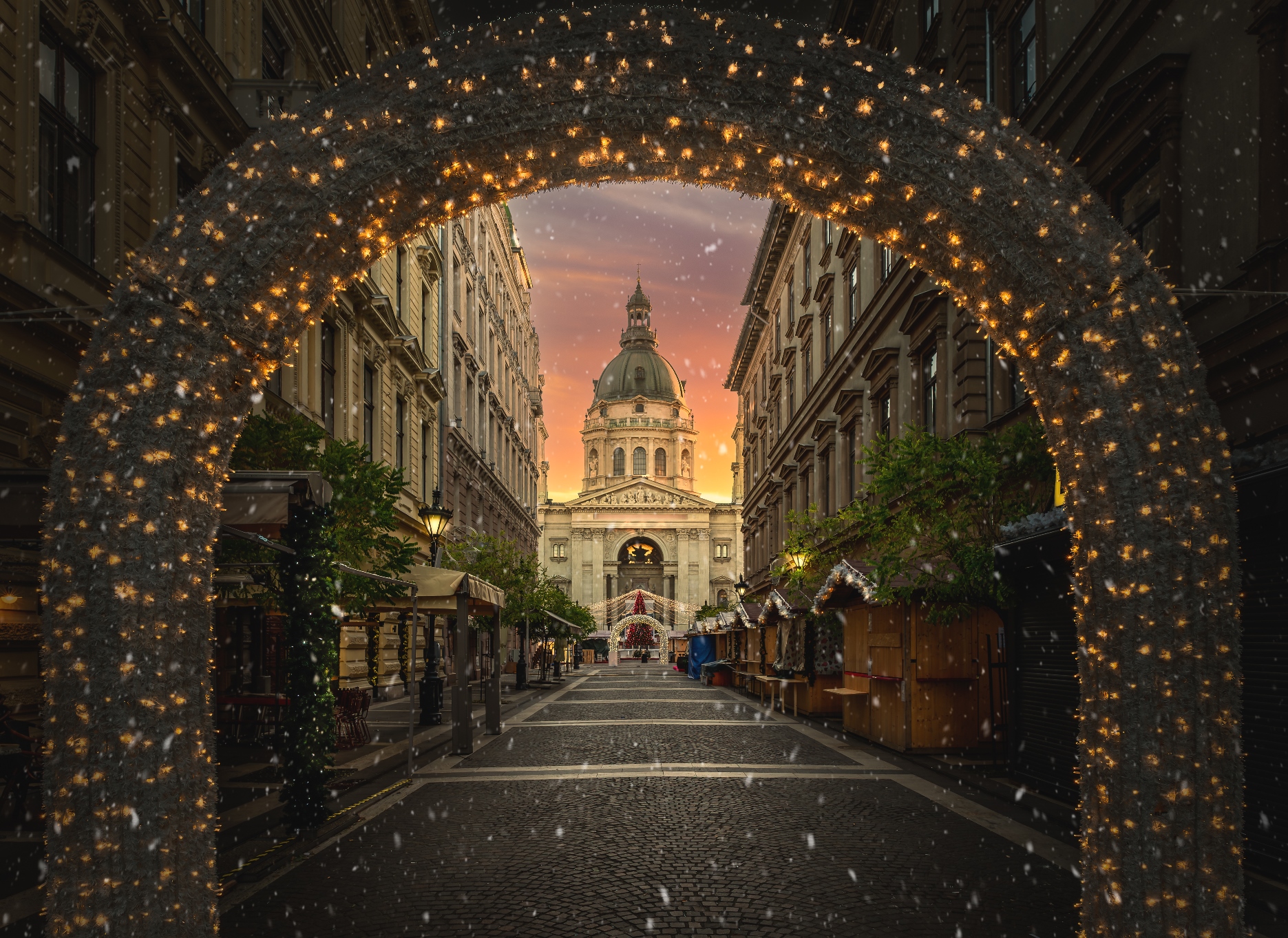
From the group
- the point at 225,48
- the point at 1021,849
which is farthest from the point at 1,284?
the point at 1021,849

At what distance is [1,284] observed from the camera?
409 inches

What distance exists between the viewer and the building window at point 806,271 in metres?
36.1

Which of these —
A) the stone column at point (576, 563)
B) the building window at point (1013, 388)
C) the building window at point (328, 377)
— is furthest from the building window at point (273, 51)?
the stone column at point (576, 563)

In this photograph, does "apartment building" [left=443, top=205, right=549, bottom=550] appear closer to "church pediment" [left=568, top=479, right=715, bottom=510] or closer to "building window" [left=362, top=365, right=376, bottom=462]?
"building window" [left=362, top=365, right=376, bottom=462]

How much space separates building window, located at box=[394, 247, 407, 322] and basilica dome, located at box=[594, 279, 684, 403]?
10790 centimetres

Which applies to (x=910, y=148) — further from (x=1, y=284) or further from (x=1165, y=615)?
(x=1, y=284)

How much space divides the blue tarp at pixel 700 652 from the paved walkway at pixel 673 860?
31.1m

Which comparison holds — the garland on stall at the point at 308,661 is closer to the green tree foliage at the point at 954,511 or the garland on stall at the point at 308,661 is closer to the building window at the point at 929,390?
the green tree foliage at the point at 954,511

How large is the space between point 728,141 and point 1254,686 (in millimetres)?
6353

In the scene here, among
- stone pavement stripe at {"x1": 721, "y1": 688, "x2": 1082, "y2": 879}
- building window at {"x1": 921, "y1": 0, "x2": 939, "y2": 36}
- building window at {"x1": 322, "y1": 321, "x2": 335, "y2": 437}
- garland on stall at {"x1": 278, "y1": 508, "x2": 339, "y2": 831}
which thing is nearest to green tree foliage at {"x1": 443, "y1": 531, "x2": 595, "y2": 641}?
building window at {"x1": 322, "y1": 321, "x2": 335, "y2": 437}

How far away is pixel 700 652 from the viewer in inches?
1783

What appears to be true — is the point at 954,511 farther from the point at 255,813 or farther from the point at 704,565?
the point at 704,565

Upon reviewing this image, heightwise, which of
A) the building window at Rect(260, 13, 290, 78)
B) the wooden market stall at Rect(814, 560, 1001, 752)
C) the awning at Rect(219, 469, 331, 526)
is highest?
the building window at Rect(260, 13, 290, 78)

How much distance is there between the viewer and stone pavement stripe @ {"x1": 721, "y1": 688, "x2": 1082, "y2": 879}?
7.77 m
